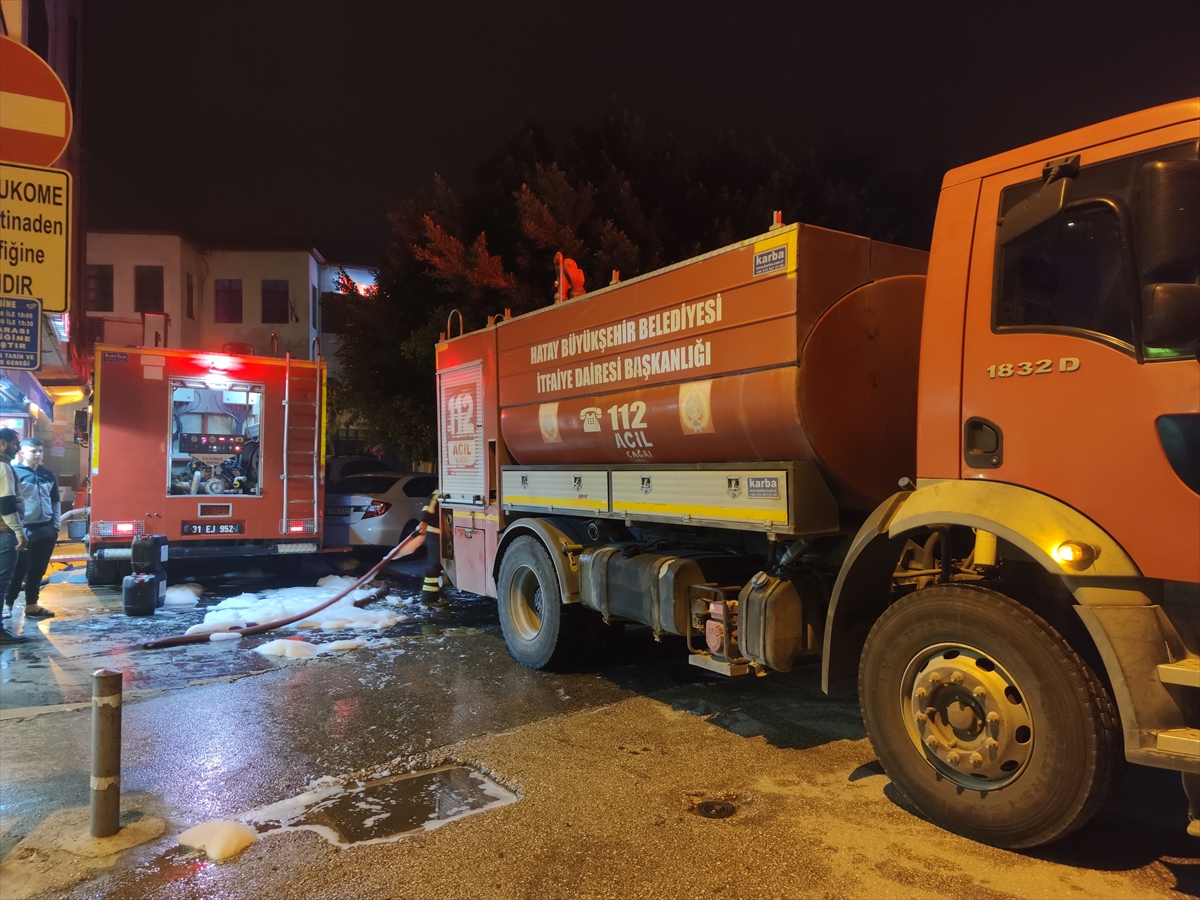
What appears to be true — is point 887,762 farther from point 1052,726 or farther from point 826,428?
point 826,428

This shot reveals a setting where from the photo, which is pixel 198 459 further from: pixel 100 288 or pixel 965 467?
pixel 100 288

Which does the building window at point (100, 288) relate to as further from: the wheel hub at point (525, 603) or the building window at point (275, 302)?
the wheel hub at point (525, 603)

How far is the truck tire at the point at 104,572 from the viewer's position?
33.8 ft

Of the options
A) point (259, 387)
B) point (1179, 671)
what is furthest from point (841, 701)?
point (259, 387)

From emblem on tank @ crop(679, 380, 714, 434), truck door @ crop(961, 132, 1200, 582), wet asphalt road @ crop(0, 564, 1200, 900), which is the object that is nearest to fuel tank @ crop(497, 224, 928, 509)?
emblem on tank @ crop(679, 380, 714, 434)

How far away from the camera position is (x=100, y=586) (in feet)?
35.2

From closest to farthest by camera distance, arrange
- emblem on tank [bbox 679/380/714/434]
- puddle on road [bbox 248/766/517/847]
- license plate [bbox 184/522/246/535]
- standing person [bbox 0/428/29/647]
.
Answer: puddle on road [bbox 248/766/517/847], emblem on tank [bbox 679/380/714/434], standing person [bbox 0/428/29/647], license plate [bbox 184/522/246/535]

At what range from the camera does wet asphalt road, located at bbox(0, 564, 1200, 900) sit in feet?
10.6

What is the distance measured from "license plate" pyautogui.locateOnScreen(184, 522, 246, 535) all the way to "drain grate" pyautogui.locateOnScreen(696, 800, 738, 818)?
7.89 metres

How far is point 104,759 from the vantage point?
3645 millimetres

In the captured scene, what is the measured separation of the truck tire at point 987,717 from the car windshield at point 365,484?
9302mm

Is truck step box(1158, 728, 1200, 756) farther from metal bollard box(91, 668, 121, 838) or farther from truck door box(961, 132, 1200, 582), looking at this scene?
metal bollard box(91, 668, 121, 838)

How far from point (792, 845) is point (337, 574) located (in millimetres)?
9345

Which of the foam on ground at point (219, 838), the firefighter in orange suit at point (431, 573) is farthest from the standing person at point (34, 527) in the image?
the foam on ground at point (219, 838)
